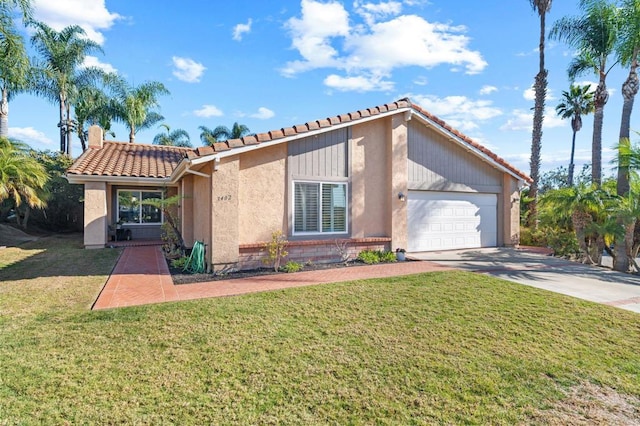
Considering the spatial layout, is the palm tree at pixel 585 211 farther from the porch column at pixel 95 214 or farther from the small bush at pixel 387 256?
the porch column at pixel 95 214

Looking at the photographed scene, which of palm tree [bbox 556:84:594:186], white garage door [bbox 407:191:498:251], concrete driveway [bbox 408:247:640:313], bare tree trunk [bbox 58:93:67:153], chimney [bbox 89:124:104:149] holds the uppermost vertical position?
palm tree [bbox 556:84:594:186]

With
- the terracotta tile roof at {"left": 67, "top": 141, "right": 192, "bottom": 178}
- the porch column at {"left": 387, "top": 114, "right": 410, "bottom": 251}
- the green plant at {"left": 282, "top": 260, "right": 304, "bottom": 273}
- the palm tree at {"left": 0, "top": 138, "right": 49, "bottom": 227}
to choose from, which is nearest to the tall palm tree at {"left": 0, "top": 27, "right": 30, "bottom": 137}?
the palm tree at {"left": 0, "top": 138, "right": 49, "bottom": 227}

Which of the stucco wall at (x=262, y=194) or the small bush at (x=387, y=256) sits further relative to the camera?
the small bush at (x=387, y=256)

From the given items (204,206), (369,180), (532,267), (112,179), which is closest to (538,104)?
(532,267)

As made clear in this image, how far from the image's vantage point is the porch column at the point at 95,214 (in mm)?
16234

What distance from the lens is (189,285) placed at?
9.13 m

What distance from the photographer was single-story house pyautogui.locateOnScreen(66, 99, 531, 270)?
10.6 meters

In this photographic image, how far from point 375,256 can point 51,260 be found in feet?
40.8

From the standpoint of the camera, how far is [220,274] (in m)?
10.3

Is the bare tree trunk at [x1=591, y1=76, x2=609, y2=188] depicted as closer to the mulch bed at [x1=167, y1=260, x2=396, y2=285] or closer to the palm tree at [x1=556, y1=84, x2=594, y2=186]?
the mulch bed at [x1=167, y1=260, x2=396, y2=285]

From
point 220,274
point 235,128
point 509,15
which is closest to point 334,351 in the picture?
point 220,274

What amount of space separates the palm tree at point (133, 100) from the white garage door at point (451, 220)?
29.7 meters

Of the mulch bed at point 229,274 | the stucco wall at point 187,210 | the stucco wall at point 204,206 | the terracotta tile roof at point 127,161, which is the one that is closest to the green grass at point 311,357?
the mulch bed at point 229,274

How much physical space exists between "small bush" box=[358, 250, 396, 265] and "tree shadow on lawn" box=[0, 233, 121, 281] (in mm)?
8907
